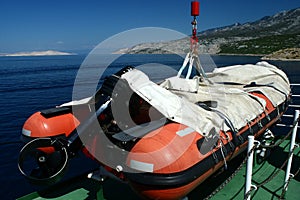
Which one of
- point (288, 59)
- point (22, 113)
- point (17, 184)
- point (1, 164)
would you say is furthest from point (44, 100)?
point (288, 59)

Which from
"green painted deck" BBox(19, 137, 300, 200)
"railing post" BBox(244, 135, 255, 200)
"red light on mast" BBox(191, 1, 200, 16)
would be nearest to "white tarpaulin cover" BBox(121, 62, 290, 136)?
"railing post" BBox(244, 135, 255, 200)

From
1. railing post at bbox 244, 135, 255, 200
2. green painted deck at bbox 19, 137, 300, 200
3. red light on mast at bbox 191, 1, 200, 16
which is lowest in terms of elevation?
green painted deck at bbox 19, 137, 300, 200

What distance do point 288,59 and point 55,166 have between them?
6574 cm

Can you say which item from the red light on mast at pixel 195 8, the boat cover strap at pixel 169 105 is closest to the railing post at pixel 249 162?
the boat cover strap at pixel 169 105

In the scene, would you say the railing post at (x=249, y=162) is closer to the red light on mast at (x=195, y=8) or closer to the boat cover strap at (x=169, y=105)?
the boat cover strap at (x=169, y=105)

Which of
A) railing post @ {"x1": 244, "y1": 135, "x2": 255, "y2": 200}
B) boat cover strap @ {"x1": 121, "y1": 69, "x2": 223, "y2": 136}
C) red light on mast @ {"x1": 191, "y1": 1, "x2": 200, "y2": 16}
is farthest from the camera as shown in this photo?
red light on mast @ {"x1": 191, "y1": 1, "x2": 200, "y2": 16}

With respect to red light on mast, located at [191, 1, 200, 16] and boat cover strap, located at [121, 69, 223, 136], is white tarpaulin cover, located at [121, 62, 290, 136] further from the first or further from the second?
red light on mast, located at [191, 1, 200, 16]

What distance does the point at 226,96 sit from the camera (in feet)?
15.0

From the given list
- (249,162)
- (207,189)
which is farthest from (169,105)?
(207,189)

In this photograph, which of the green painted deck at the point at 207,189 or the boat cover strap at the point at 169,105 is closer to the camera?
the boat cover strap at the point at 169,105

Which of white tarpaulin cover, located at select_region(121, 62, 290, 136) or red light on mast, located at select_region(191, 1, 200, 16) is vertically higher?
red light on mast, located at select_region(191, 1, 200, 16)

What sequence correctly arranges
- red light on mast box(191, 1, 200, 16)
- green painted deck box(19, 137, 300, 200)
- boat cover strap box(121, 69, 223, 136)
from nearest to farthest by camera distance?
boat cover strap box(121, 69, 223, 136)
green painted deck box(19, 137, 300, 200)
red light on mast box(191, 1, 200, 16)

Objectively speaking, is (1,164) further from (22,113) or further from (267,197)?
(267,197)

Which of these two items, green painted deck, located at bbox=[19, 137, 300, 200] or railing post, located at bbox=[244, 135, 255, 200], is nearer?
railing post, located at bbox=[244, 135, 255, 200]
